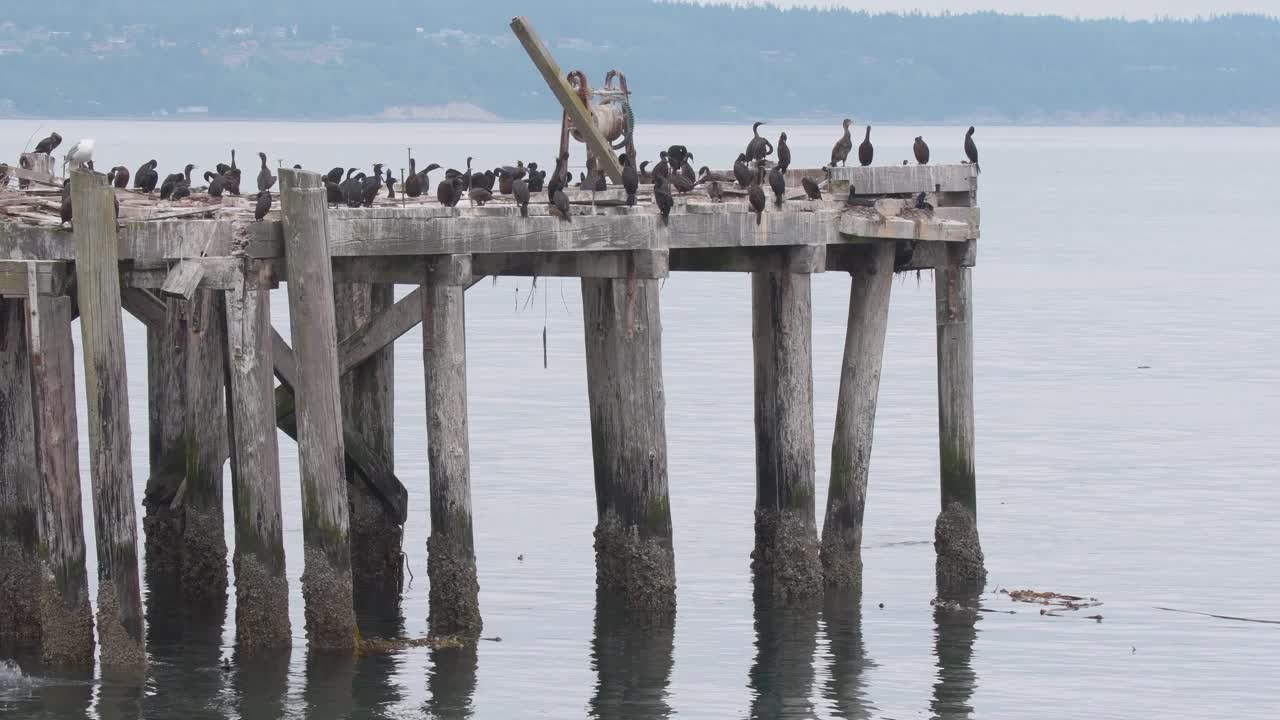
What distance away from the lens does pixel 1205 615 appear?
25.2 m

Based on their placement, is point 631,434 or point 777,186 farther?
point 777,186

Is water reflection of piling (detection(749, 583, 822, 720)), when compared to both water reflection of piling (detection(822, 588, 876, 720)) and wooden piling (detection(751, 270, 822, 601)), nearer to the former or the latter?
water reflection of piling (detection(822, 588, 876, 720))

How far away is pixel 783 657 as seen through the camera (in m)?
22.1

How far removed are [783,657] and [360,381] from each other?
5074 mm

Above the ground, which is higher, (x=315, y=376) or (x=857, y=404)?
(x=315, y=376)

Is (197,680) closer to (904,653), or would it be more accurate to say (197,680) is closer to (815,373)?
(904,653)

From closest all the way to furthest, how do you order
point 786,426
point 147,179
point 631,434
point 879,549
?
point 631,434 < point 786,426 < point 147,179 < point 879,549

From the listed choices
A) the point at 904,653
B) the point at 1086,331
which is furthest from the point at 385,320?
the point at 1086,331

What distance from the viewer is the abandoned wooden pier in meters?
18.5

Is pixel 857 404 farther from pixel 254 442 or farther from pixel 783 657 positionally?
pixel 254 442

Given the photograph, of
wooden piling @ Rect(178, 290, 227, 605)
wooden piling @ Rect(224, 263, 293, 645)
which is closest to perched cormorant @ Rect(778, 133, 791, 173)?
wooden piling @ Rect(178, 290, 227, 605)

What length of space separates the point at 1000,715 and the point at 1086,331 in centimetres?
3699

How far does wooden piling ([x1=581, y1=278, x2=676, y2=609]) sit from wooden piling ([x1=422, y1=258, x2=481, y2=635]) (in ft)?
5.45

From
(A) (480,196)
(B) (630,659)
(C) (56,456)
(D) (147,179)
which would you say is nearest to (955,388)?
(B) (630,659)
